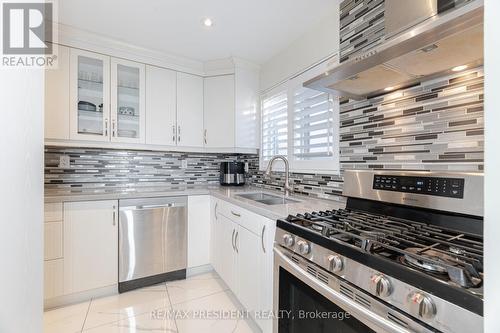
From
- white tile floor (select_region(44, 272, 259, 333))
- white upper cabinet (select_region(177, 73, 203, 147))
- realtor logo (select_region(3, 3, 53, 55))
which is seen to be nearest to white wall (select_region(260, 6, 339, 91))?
white upper cabinet (select_region(177, 73, 203, 147))

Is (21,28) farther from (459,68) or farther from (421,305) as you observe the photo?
(459,68)

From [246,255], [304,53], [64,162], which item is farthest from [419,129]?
[64,162]

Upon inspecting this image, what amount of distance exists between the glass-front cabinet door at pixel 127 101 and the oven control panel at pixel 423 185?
2198mm

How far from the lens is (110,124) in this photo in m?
2.27

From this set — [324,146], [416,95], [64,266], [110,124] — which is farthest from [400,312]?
[110,124]

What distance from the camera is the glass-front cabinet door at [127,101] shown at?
7.51ft

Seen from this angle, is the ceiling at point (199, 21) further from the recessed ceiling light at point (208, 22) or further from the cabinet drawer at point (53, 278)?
the cabinet drawer at point (53, 278)

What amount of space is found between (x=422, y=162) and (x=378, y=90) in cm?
50

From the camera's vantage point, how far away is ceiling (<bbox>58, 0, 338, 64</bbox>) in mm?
1729

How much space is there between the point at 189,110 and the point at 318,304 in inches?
91.4

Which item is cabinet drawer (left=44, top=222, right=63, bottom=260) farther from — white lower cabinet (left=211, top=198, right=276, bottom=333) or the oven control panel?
the oven control panel

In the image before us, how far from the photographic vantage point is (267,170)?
2193 millimetres

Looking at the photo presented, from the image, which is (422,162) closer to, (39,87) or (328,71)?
(328,71)

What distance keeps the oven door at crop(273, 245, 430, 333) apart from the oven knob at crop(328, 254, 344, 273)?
0.13 feet
